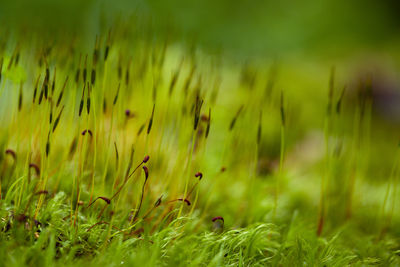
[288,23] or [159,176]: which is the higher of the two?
[288,23]

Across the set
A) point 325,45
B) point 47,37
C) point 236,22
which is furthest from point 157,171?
point 236,22

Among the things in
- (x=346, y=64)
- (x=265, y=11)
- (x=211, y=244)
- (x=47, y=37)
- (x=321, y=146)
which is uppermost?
(x=265, y=11)

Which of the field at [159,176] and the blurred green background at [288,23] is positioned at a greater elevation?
the blurred green background at [288,23]

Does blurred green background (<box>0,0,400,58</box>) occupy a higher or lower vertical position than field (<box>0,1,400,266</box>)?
higher

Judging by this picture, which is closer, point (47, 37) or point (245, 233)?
point (245, 233)

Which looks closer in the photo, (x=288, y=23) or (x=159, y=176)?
(x=159, y=176)

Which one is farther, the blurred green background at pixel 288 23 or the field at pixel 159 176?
the blurred green background at pixel 288 23

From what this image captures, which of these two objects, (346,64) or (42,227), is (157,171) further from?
(346,64)

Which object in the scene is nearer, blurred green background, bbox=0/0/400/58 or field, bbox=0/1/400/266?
field, bbox=0/1/400/266
